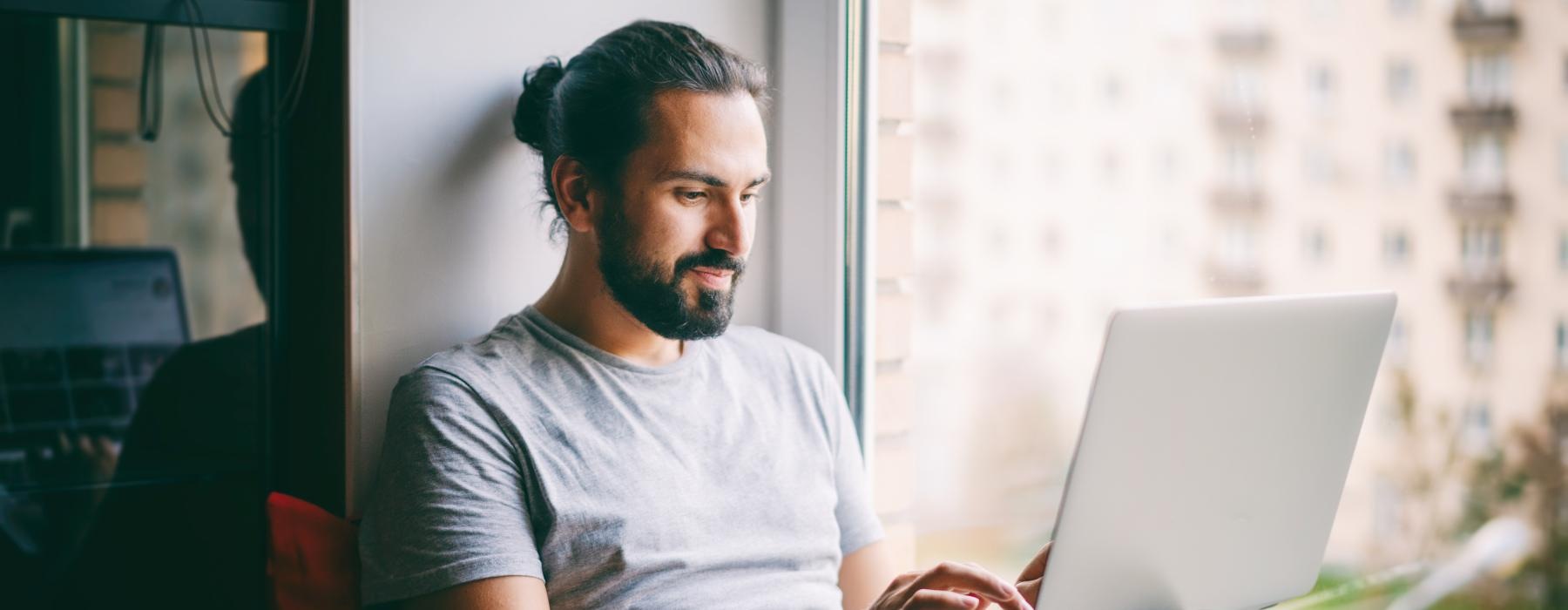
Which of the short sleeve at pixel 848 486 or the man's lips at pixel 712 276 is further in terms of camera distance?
the short sleeve at pixel 848 486

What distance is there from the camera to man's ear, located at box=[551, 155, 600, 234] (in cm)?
149

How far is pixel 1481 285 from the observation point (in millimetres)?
1168

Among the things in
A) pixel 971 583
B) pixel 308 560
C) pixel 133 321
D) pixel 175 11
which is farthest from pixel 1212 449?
pixel 133 321

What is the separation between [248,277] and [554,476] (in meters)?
0.51

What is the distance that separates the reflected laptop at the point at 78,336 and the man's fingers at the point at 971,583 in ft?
3.41

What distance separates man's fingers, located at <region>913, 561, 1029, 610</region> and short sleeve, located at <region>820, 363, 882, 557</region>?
47cm

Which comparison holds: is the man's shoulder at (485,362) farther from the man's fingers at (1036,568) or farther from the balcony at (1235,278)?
the balcony at (1235,278)

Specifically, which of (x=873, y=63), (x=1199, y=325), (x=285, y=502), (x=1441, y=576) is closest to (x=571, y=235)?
(x=285, y=502)

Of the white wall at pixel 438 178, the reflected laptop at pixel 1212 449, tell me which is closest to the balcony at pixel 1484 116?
the reflected laptop at pixel 1212 449

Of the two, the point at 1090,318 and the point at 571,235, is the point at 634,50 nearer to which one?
the point at 571,235

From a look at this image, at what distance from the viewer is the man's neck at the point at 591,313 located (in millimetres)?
1487

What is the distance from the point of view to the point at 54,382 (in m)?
1.47

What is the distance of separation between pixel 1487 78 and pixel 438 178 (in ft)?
3.88

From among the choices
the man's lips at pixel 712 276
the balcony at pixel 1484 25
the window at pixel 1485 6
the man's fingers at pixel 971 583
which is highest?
the window at pixel 1485 6
